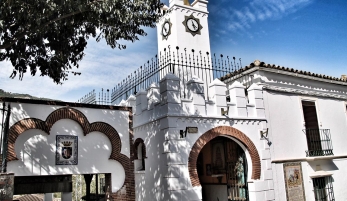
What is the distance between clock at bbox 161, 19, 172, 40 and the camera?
15.1 metres

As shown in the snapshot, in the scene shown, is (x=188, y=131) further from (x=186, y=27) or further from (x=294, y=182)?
(x=186, y=27)

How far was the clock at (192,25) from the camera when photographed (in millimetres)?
14961

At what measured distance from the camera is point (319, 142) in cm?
1169

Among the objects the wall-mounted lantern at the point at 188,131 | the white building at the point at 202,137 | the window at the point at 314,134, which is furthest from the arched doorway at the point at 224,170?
the window at the point at 314,134

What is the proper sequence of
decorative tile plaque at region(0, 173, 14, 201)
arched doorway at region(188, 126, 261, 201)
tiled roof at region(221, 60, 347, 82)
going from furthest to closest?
tiled roof at region(221, 60, 347, 82) → arched doorway at region(188, 126, 261, 201) → decorative tile plaque at region(0, 173, 14, 201)

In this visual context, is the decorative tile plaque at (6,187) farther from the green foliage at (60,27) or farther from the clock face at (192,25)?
the clock face at (192,25)

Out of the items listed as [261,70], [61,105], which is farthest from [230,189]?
[61,105]

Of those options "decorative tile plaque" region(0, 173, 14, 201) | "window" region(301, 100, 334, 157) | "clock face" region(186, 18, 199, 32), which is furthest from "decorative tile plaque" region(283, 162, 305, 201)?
"decorative tile plaque" region(0, 173, 14, 201)

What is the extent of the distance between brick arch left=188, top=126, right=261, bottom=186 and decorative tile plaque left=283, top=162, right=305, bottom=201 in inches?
48.7

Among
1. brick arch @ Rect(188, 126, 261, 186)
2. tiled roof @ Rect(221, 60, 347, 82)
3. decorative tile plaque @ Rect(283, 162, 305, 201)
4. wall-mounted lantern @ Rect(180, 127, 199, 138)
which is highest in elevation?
tiled roof @ Rect(221, 60, 347, 82)

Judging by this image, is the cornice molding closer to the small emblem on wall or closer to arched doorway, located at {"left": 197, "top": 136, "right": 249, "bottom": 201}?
arched doorway, located at {"left": 197, "top": 136, "right": 249, "bottom": 201}

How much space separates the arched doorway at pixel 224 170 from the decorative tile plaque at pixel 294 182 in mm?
1519

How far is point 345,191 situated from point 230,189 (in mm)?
4820

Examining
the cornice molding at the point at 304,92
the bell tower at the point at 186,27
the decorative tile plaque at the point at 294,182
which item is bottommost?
the decorative tile plaque at the point at 294,182
